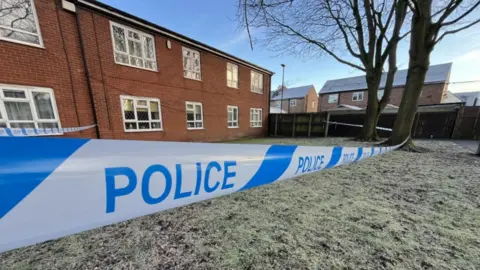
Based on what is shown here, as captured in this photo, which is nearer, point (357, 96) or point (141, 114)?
point (141, 114)

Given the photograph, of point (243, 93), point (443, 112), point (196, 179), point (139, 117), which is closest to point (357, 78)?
point (443, 112)

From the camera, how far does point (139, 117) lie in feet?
25.3

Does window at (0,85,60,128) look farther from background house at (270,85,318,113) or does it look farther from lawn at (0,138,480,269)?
background house at (270,85,318,113)

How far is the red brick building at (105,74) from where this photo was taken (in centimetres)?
520

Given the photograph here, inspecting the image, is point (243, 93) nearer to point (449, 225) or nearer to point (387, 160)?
point (387, 160)

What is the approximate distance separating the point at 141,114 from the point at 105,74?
201 centimetres

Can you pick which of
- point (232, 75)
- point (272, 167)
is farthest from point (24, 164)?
point (232, 75)

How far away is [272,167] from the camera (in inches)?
49.9

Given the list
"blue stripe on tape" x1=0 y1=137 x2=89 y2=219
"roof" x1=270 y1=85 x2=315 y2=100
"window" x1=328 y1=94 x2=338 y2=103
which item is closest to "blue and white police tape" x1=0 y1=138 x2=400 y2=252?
"blue stripe on tape" x1=0 y1=137 x2=89 y2=219

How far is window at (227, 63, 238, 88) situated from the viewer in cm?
1127

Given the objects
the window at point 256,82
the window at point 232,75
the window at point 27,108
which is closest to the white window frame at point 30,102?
the window at point 27,108

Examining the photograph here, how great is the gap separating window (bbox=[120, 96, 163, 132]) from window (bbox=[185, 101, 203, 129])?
1.63 meters

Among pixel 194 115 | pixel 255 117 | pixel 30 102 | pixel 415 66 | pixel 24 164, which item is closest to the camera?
Answer: pixel 24 164

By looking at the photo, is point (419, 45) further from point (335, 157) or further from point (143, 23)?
point (143, 23)
